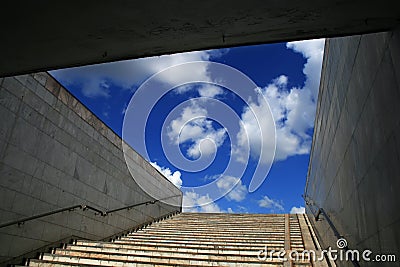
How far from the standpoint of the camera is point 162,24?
2.25 m

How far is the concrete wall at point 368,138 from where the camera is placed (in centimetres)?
201

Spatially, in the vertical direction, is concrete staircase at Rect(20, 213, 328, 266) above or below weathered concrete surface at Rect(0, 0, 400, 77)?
below

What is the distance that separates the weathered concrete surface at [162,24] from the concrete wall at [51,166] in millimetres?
3269

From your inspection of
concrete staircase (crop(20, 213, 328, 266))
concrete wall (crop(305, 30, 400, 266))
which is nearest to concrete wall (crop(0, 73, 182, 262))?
concrete staircase (crop(20, 213, 328, 266))

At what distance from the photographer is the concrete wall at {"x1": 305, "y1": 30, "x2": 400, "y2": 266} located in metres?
2.01

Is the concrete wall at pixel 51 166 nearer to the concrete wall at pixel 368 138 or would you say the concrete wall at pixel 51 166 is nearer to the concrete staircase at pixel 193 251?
the concrete staircase at pixel 193 251

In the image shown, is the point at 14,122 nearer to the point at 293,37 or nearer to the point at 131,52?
the point at 131,52

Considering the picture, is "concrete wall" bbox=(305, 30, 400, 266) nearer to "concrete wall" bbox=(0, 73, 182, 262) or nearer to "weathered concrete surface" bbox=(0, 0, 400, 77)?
"weathered concrete surface" bbox=(0, 0, 400, 77)

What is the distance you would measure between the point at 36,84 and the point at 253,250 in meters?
5.42

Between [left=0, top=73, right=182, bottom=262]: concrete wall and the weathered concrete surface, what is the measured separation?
3.27 meters

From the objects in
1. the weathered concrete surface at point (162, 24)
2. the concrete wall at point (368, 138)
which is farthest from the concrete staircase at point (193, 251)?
the weathered concrete surface at point (162, 24)

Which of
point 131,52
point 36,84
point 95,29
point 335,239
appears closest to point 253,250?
point 335,239

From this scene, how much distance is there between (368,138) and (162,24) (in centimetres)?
197

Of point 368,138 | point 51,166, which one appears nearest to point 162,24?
point 368,138
